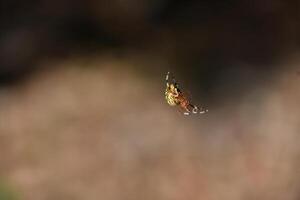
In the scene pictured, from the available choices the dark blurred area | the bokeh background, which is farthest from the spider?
the dark blurred area

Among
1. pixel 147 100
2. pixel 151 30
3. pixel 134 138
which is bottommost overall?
pixel 134 138

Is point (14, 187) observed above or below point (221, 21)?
below

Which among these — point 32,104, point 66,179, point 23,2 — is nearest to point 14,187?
point 66,179

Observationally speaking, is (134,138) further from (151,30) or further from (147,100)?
(151,30)

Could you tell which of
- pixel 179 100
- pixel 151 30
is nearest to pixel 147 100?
pixel 179 100

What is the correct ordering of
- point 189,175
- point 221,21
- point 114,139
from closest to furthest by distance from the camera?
point 189,175 → point 114,139 → point 221,21

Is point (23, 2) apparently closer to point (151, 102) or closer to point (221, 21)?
point (151, 102)

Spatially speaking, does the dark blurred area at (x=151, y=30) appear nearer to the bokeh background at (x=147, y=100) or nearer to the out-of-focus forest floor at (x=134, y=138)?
the bokeh background at (x=147, y=100)
